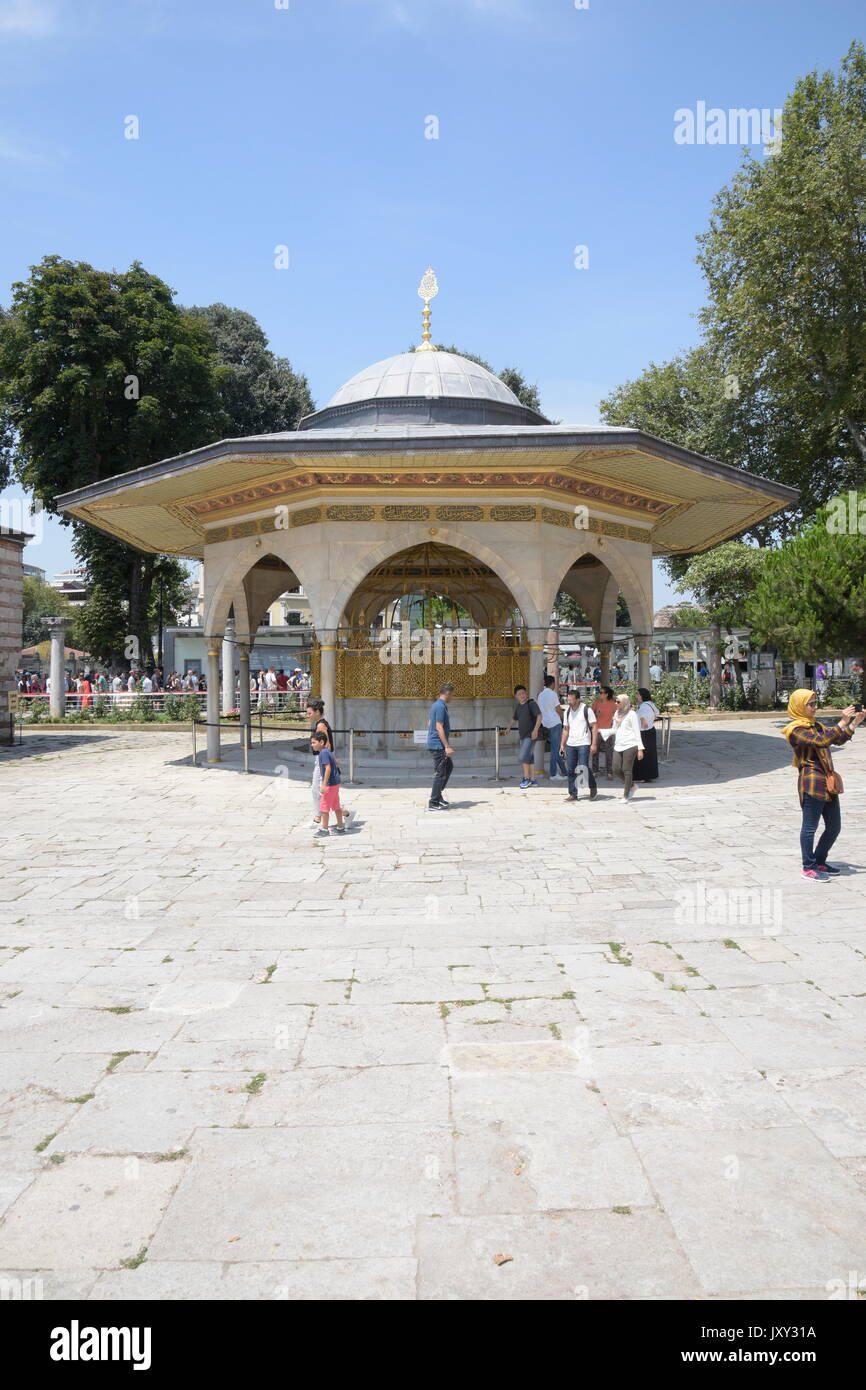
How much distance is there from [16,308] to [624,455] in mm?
24407

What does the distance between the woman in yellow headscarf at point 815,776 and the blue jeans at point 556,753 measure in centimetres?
540

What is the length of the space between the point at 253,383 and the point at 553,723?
29.5m

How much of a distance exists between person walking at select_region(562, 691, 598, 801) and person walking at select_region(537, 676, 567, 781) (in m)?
1.08

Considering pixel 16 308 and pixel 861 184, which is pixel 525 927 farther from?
pixel 16 308

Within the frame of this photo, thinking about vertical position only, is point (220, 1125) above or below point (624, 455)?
below

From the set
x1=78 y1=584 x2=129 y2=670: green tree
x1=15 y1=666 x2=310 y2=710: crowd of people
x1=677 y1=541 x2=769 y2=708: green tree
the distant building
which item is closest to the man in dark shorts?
x1=15 y1=666 x2=310 y2=710: crowd of people

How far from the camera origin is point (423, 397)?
15.7m

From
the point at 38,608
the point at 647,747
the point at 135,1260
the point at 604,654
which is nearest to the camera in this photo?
the point at 135,1260

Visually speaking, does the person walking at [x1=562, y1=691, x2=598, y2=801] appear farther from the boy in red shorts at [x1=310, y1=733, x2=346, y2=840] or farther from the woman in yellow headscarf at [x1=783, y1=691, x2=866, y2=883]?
the woman in yellow headscarf at [x1=783, y1=691, x2=866, y2=883]

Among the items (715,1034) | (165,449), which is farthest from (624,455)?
(165,449)

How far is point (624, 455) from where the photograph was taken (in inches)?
481

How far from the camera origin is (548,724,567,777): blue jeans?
12648 mm

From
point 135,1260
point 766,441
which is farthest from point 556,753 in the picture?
point 766,441

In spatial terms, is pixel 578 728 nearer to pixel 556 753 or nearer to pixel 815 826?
pixel 556 753
